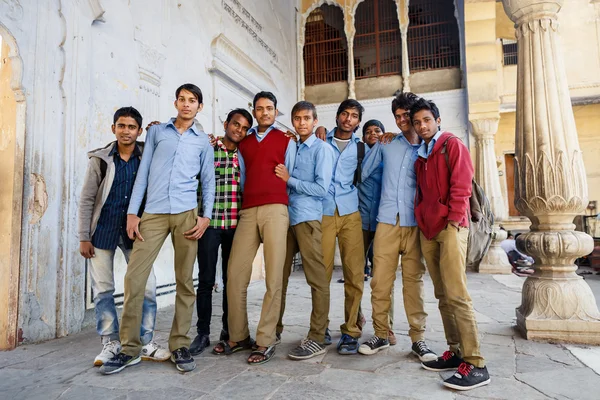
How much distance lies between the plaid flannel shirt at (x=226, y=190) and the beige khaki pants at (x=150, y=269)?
0.61ft

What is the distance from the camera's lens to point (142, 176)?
8.52 feet

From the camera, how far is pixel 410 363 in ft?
8.39

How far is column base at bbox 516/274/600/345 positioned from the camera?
2.92 metres

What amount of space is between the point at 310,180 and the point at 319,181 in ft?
0.31

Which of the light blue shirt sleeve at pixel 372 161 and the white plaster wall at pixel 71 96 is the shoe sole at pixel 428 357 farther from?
the white plaster wall at pixel 71 96

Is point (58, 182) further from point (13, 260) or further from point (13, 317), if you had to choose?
point (13, 317)

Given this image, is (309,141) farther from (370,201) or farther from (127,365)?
(127,365)

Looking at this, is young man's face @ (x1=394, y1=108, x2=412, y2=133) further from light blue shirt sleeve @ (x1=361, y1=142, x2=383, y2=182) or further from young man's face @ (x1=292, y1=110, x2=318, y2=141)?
young man's face @ (x1=292, y1=110, x2=318, y2=141)

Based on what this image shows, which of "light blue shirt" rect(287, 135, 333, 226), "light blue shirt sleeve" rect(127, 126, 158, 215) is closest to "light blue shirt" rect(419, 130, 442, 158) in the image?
"light blue shirt" rect(287, 135, 333, 226)

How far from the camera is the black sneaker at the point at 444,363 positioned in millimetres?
2426

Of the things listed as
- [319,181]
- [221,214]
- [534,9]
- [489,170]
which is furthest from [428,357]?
[489,170]

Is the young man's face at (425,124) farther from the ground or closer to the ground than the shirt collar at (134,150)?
farther from the ground

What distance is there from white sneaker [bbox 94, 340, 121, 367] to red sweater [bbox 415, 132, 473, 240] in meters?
2.10

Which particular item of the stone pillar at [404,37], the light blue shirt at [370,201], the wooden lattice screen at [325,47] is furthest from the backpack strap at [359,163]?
the wooden lattice screen at [325,47]
